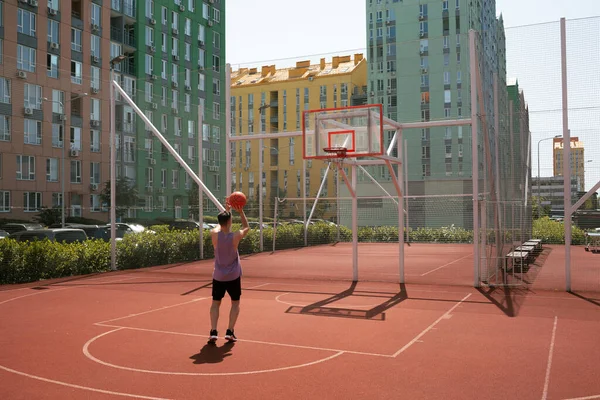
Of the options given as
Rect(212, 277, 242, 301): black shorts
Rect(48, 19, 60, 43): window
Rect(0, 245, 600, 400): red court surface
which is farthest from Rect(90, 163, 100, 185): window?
Rect(212, 277, 242, 301): black shorts

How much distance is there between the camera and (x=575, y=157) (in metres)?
13.9

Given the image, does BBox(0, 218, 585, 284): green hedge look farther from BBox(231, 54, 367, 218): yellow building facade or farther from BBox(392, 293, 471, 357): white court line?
BBox(392, 293, 471, 357): white court line

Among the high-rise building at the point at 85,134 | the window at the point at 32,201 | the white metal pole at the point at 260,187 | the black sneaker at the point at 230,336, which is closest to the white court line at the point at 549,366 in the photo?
the black sneaker at the point at 230,336

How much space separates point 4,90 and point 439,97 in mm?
13945

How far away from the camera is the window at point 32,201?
79.0 feet

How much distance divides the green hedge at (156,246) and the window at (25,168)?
5.29m

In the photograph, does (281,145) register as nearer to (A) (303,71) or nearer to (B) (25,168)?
(A) (303,71)

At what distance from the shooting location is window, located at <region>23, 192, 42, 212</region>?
24.1m

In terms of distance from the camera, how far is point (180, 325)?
913 cm

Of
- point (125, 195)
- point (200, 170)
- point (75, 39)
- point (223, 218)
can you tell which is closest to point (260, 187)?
point (200, 170)

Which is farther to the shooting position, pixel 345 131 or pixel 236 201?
pixel 345 131

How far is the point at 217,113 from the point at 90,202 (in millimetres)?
10387

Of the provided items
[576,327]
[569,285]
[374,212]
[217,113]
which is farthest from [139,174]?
[576,327]

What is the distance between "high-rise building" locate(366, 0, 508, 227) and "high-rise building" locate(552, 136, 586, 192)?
1.43 meters
